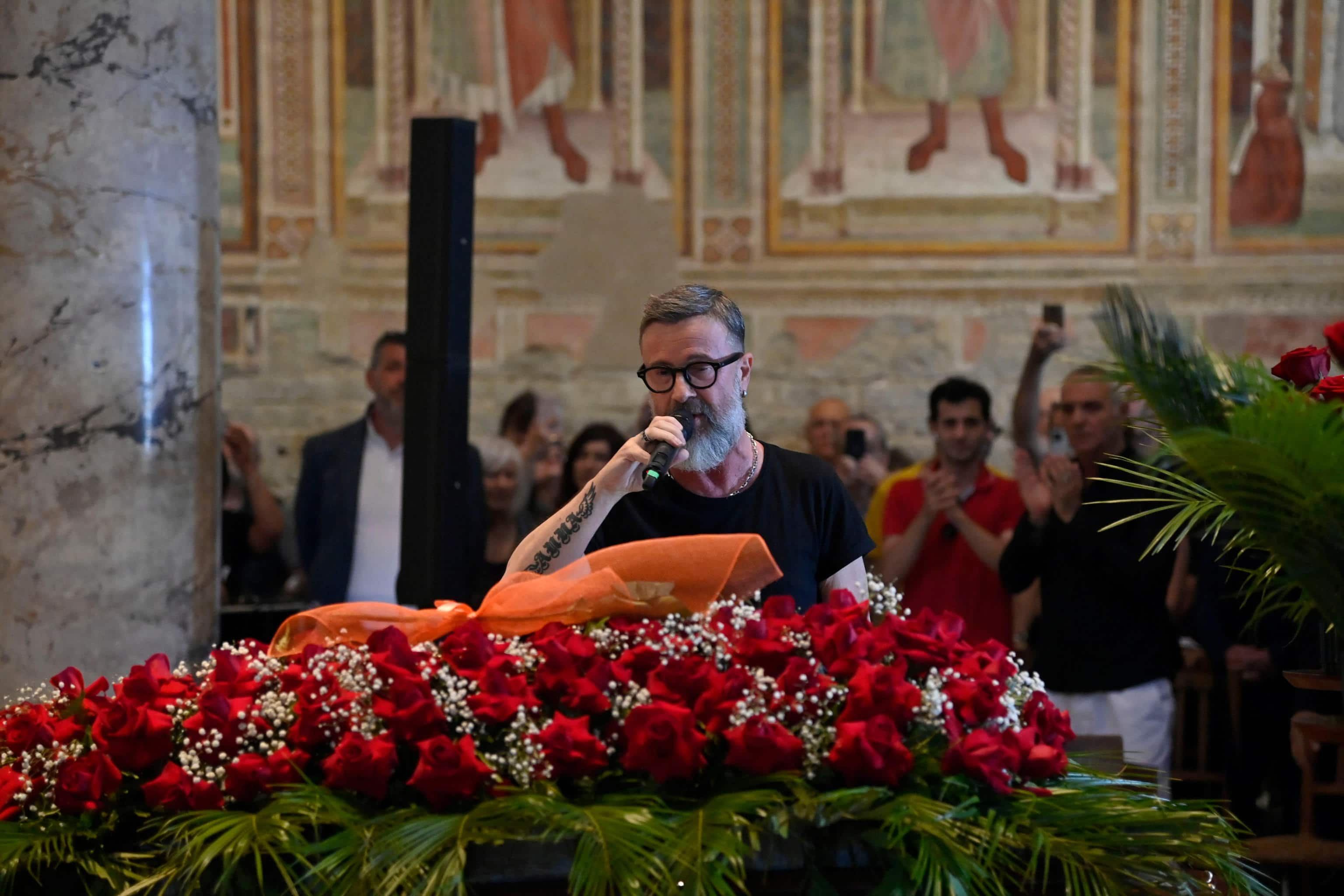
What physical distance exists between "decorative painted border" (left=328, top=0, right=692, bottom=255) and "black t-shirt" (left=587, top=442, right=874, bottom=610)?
6144 millimetres

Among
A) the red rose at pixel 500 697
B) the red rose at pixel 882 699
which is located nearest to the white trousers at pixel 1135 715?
the red rose at pixel 882 699

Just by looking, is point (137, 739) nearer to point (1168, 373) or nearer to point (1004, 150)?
point (1168, 373)

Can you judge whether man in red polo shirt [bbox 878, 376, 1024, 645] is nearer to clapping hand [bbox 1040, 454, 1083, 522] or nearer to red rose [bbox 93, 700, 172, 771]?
clapping hand [bbox 1040, 454, 1083, 522]

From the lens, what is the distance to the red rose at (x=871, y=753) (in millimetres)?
1677

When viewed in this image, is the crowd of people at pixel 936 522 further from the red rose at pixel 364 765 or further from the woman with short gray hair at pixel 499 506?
the red rose at pixel 364 765

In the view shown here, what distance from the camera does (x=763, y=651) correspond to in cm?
183

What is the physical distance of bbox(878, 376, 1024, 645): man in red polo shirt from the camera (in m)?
5.99

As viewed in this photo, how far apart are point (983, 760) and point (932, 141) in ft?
25.0

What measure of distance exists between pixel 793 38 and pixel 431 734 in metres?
7.82

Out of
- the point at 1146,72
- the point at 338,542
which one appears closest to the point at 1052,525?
the point at 338,542

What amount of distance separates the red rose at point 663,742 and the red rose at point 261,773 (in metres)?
0.39

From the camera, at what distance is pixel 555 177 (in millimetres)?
9055

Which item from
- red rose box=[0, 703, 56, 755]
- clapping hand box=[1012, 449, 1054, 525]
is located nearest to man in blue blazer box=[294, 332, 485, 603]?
clapping hand box=[1012, 449, 1054, 525]

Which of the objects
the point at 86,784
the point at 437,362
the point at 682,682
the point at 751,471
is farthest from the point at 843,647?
the point at 437,362
